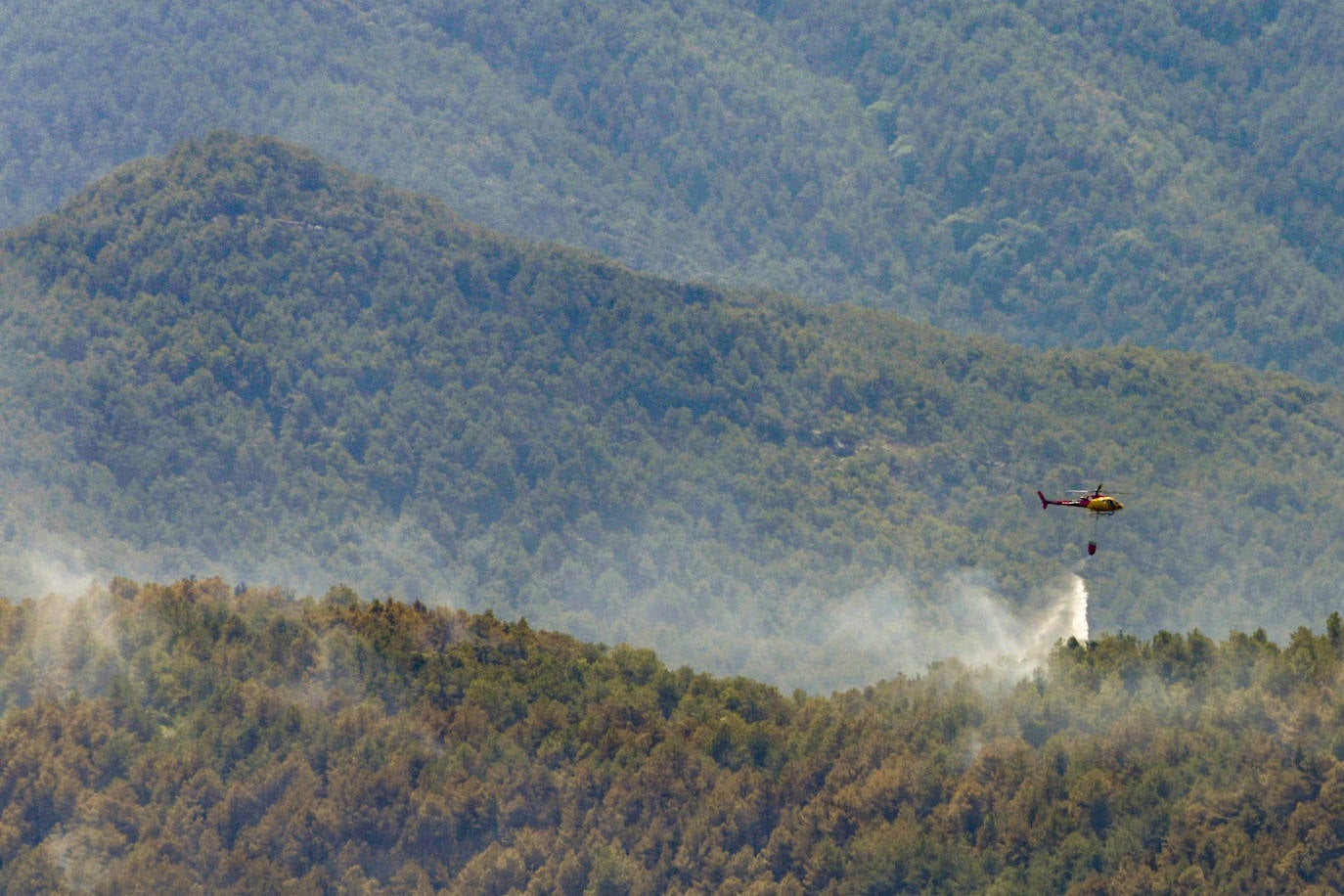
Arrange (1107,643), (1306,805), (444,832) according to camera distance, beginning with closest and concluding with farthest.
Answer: (1306,805)
(444,832)
(1107,643)

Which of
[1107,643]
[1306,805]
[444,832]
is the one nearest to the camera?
[1306,805]

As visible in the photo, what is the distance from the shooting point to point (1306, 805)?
131875mm

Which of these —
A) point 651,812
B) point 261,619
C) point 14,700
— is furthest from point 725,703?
point 14,700

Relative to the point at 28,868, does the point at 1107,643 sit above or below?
above

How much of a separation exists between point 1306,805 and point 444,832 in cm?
3515

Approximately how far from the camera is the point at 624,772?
5655 inches

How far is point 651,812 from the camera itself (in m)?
141

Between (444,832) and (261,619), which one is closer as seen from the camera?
(444,832)

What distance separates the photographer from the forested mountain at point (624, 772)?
135 meters

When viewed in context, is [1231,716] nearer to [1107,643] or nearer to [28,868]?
[1107,643]

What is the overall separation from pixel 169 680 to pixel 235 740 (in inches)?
195

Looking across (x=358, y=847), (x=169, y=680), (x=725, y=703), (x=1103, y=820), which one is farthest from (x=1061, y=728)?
(x=169, y=680)

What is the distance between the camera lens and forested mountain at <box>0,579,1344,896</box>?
13512 cm

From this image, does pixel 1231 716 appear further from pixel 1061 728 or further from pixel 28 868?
pixel 28 868
